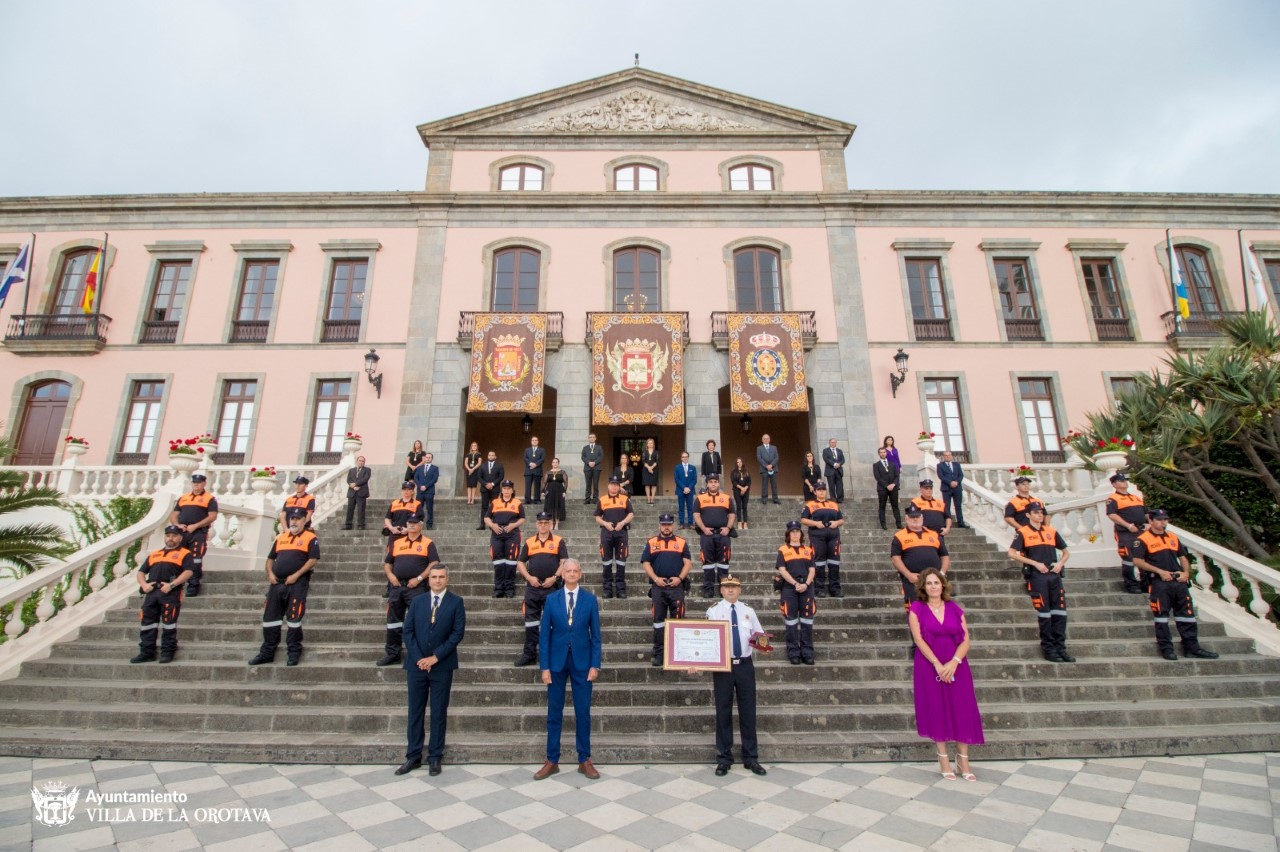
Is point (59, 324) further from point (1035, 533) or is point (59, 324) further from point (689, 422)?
point (1035, 533)

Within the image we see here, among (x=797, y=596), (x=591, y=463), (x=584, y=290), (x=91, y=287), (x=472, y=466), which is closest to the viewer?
(x=797, y=596)

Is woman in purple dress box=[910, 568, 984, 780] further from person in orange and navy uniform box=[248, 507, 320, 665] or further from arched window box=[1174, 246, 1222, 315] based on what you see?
arched window box=[1174, 246, 1222, 315]

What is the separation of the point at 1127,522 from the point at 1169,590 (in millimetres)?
1095

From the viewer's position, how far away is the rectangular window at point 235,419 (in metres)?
15.0

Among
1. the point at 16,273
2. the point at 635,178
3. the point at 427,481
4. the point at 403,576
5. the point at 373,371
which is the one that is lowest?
the point at 403,576

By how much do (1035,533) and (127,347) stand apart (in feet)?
68.4

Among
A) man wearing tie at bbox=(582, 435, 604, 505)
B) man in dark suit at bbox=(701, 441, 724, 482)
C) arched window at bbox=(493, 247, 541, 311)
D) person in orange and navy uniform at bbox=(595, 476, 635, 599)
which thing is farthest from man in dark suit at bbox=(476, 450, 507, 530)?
arched window at bbox=(493, 247, 541, 311)

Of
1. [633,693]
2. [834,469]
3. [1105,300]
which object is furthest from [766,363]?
[633,693]

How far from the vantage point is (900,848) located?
3.57 meters

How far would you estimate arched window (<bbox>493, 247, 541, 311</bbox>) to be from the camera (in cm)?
1634

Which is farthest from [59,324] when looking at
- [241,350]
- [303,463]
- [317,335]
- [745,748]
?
[745,748]

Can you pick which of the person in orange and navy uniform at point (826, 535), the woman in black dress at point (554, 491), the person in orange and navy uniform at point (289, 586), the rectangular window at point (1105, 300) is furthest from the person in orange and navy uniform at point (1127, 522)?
the rectangular window at point (1105, 300)

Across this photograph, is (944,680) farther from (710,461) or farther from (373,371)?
(373,371)

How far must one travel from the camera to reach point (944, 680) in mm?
4633
